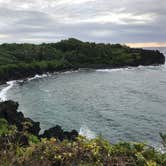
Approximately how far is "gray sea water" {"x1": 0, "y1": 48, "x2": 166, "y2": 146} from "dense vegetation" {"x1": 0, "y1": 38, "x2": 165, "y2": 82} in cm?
2278

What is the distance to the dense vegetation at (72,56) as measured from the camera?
97.8m

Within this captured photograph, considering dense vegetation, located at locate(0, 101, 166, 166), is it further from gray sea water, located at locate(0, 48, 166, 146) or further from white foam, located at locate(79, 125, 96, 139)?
white foam, located at locate(79, 125, 96, 139)

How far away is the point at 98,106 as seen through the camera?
46844 mm

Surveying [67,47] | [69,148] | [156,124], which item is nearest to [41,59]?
[67,47]

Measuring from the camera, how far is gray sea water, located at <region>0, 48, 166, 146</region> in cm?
3325

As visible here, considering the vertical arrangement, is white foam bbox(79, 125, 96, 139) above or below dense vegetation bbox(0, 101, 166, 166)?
below

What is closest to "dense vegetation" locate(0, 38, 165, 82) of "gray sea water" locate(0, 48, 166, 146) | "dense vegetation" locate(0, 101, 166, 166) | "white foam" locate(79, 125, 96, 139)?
"gray sea water" locate(0, 48, 166, 146)

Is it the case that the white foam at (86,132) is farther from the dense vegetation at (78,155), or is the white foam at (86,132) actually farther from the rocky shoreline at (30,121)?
the dense vegetation at (78,155)

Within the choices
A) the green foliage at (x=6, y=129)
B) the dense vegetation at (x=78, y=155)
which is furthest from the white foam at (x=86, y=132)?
the dense vegetation at (x=78, y=155)

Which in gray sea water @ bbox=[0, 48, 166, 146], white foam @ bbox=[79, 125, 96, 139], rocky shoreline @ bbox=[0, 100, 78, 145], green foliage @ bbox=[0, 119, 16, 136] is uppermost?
green foliage @ bbox=[0, 119, 16, 136]

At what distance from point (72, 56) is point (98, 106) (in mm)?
67824

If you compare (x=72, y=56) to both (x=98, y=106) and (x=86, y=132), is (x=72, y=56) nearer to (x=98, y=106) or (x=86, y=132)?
(x=98, y=106)

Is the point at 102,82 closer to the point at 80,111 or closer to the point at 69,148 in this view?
the point at 80,111

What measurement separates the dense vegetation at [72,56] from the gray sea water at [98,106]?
2278cm
